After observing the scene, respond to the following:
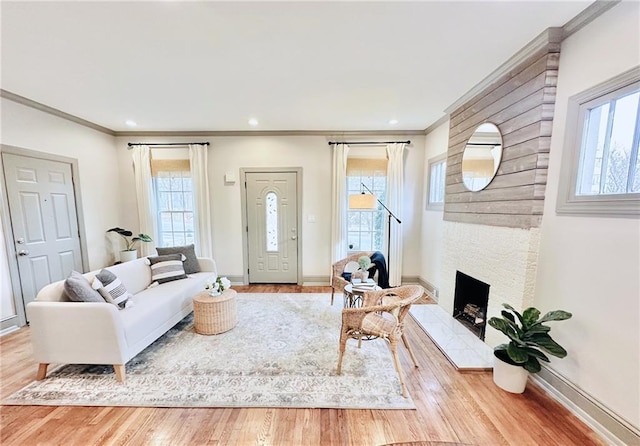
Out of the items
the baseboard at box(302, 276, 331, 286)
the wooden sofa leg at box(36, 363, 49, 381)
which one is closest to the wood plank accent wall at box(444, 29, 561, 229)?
the baseboard at box(302, 276, 331, 286)

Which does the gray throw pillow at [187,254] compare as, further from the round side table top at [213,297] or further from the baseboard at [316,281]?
the baseboard at [316,281]

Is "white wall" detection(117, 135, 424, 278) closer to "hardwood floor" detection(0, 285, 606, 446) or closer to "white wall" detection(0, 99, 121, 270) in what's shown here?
"white wall" detection(0, 99, 121, 270)

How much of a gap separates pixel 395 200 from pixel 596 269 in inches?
109

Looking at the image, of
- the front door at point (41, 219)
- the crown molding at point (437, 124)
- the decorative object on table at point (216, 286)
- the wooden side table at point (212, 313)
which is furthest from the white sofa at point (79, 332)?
the crown molding at point (437, 124)

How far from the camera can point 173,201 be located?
454 cm

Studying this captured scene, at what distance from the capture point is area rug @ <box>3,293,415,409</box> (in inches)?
73.1

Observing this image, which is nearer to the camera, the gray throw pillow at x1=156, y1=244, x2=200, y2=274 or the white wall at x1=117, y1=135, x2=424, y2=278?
the gray throw pillow at x1=156, y1=244, x2=200, y2=274

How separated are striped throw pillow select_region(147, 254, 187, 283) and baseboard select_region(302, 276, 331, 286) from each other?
203 centimetres

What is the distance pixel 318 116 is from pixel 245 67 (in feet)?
4.79

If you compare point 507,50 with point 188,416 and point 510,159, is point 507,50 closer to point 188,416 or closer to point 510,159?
point 510,159

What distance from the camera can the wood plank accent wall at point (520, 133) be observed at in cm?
192

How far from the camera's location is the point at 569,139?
1.79 metres

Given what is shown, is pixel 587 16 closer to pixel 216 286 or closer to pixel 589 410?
pixel 589 410

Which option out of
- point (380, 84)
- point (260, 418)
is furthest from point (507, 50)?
point (260, 418)
